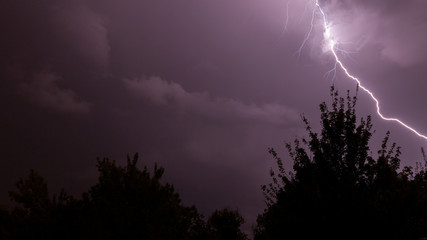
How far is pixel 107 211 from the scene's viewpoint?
6.69 metres

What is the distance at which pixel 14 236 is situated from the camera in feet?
23.0

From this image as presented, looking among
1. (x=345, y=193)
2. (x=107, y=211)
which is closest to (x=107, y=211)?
(x=107, y=211)

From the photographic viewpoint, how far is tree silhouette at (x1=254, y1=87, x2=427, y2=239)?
7105 millimetres

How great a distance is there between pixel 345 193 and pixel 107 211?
4778 mm

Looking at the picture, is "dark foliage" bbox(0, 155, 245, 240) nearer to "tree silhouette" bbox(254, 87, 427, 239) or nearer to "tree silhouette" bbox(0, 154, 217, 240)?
"tree silhouette" bbox(0, 154, 217, 240)

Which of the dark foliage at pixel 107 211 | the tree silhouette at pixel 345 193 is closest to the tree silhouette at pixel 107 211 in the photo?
the dark foliage at pixel 107 211

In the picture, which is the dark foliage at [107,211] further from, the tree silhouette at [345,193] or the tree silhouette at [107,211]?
the tree silhouette at [345,193]

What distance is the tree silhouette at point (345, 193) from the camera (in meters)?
7.11

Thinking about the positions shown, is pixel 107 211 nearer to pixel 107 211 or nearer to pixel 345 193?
pixel 107 211

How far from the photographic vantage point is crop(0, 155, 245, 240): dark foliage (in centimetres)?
657

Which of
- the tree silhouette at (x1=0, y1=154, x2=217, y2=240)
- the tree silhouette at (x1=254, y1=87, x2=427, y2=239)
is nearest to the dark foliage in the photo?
the tree silhouette at (x1=0, y1=154, x2=217, y2=240)

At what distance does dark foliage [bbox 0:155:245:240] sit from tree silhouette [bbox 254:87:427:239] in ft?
8.04

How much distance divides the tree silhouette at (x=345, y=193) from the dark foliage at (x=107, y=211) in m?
2.45

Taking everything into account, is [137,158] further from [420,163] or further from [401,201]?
[420,163]
